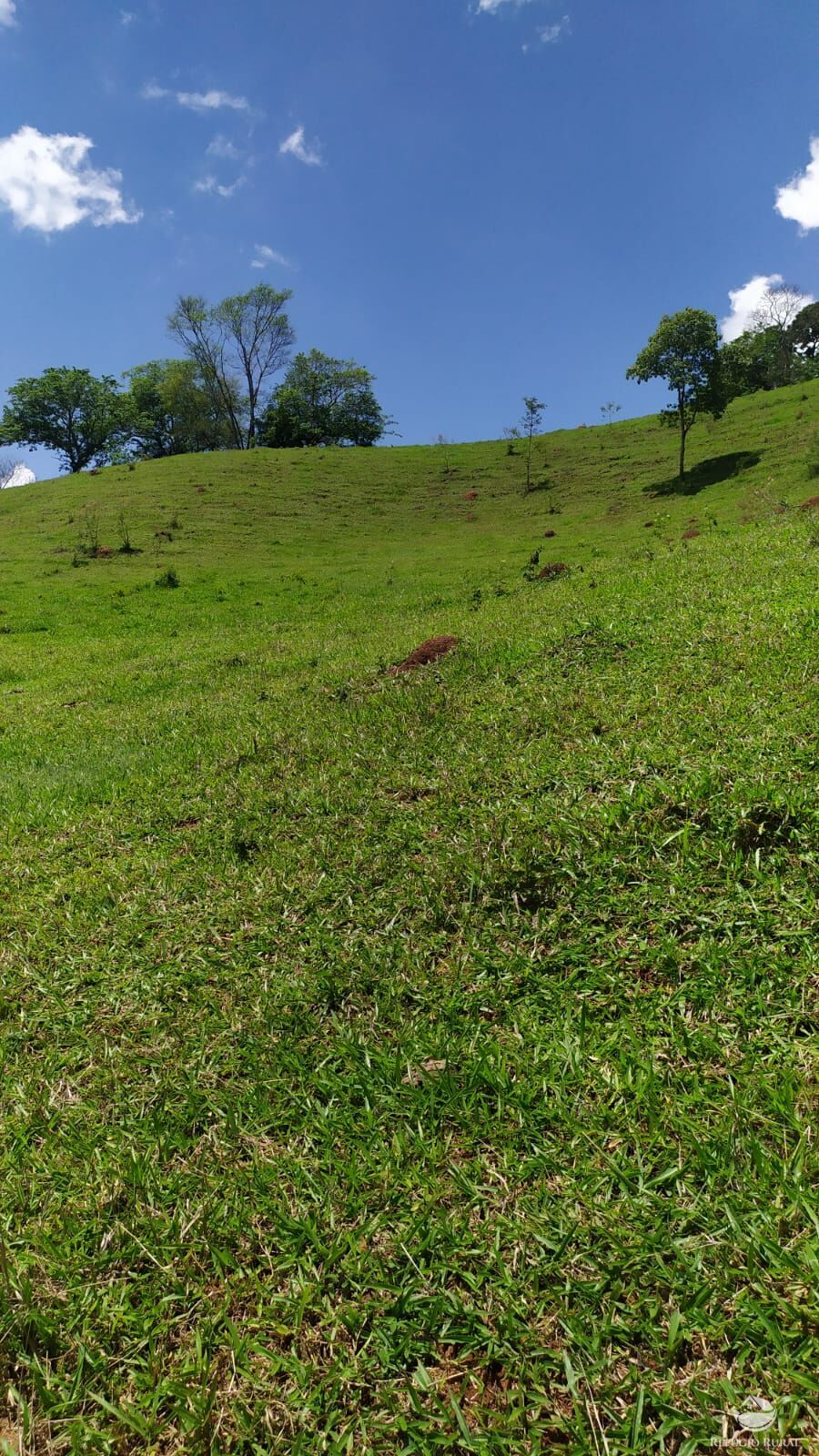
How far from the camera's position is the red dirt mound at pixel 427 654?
954cm

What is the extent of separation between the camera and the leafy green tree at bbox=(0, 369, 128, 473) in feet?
254

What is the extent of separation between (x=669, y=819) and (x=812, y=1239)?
8.26 feet

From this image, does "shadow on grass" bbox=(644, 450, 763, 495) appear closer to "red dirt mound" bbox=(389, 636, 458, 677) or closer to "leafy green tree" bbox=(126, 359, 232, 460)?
"red dirt mound" bbox=(389, 636, 458, 677)

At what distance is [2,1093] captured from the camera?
3.39 m

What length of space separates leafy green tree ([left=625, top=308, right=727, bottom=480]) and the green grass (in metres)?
42.0

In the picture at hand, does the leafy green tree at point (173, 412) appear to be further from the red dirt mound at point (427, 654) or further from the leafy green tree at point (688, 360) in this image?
the red dirt mound at point (427, 654)

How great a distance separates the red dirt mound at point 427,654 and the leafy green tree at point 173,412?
85736 millimetres

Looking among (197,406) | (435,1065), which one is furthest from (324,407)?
(435,1065)

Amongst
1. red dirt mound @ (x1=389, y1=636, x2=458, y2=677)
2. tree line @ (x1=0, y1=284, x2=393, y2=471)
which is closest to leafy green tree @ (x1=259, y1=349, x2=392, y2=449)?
tree line @ (x1=0, y1=284, x2=393, y2=471)

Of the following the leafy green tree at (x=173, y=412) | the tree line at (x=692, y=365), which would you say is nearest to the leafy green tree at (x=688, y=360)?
the tree line at (x=692, y=365)

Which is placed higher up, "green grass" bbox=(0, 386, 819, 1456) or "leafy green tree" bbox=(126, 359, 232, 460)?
"leafy green tree" bbox=(126, 359, 232, 460)

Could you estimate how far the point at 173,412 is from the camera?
273 feet

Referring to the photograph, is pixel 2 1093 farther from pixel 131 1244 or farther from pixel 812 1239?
pixel 812 1239

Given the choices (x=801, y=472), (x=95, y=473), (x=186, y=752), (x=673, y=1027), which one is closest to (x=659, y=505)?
(x=801, y=472)
